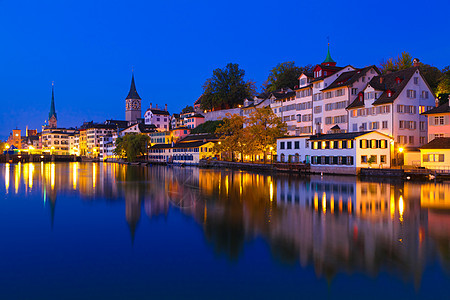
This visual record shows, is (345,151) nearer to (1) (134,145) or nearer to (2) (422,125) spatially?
(2) (422,125)

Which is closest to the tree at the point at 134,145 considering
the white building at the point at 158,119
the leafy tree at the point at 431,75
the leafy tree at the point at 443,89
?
the white building at the point at 158,119

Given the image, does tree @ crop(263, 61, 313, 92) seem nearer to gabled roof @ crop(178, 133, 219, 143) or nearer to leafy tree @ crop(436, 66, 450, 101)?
gabled roof @ crop(178, 133, 219, 143)

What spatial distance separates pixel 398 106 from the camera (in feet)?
184

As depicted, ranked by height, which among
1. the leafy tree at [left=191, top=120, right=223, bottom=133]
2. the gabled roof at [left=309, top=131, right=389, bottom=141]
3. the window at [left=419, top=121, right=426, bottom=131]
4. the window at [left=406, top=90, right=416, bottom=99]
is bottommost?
the gabled roof at [left=309, top=131, right=389, bottom=141]

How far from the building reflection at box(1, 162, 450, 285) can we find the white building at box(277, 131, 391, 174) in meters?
13.4

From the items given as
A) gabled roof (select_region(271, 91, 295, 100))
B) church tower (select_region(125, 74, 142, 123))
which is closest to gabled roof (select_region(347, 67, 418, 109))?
gabled roof (select_region(271, 91, 295, 100))

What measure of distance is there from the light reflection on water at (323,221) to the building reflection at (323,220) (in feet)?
0.13

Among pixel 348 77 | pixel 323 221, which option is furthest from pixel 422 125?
pixel 323 221

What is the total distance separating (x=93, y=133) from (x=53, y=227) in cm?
14847

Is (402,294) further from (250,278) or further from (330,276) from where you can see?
(250,278)

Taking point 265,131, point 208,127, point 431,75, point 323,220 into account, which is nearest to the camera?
point 323,220

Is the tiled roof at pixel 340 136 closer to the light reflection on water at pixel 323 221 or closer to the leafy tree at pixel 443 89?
the light reflection on water at pixel 323 221

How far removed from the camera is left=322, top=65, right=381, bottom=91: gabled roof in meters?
64.2

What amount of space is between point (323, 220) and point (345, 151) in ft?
115
